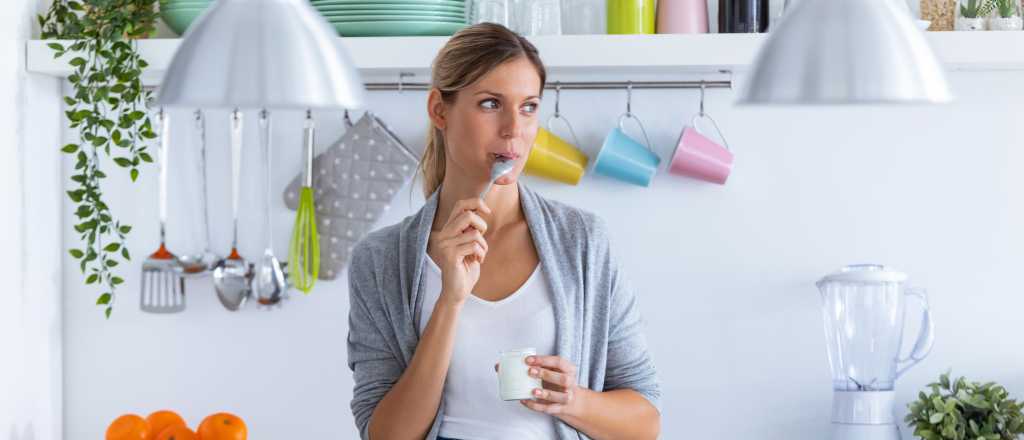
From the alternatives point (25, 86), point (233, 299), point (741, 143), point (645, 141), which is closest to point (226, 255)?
point (233, 299)

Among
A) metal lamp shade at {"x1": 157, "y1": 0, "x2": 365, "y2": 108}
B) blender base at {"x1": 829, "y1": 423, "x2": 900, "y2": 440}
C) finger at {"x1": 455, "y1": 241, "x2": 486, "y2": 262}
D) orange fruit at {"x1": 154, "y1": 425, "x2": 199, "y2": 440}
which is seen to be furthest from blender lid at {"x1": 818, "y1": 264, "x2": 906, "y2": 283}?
metal lamp shade at {"x1": 157, "y1": 0, "x2": 365, "y2": 108}

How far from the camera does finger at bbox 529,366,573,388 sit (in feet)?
4.60

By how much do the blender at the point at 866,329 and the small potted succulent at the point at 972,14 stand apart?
0.41 m

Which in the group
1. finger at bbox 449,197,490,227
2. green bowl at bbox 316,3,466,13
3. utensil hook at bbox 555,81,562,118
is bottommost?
finger at bbox 449,197,490,227

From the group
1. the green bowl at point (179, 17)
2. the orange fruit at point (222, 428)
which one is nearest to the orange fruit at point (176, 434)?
the orange fruit at point (222, 428)

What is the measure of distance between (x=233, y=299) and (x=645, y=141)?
778 millimetres

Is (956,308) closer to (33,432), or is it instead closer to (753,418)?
(753,418)

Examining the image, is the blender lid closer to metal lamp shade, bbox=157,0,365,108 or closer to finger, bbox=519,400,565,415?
finger, bbox=519,400,565,415

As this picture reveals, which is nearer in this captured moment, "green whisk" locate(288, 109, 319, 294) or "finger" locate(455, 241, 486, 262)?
"finger" locate(455, 241, 486, 262)

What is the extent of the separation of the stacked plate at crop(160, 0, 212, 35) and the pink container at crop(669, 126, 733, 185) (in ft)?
2.70

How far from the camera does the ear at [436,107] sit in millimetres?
1572

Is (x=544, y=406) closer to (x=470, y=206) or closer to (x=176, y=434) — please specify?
(x=470, y=206)

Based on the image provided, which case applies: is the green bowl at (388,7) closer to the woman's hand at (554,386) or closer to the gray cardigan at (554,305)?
the gray cardigan at (554,305)

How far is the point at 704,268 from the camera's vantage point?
7.68ft
